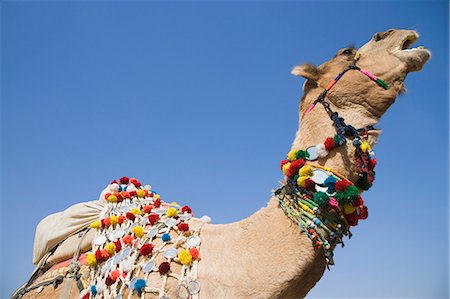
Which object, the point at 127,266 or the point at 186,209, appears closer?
the point at 127,266

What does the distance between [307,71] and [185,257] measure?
5.92ft

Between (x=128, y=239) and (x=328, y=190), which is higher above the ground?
(x=328, y=190)

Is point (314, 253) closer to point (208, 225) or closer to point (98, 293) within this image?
point (208, 225)

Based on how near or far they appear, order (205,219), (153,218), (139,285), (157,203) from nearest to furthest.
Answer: (139,285) → (153,218) → (205,219) → (157,203)

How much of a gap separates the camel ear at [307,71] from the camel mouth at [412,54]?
24.6 inches

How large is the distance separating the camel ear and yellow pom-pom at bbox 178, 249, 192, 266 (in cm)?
171

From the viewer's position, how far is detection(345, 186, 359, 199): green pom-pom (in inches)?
113

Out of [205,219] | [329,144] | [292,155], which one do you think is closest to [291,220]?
[292,155]

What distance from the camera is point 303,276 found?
2.94 m

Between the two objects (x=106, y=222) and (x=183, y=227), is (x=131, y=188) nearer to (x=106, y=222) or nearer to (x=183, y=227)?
(x=106, y=222)

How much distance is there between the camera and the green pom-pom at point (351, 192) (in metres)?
2.87

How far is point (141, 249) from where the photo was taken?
334 centimetres

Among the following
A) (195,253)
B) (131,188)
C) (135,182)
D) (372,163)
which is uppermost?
(135,182)

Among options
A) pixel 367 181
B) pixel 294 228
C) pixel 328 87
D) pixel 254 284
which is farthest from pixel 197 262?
pixel 328 87
